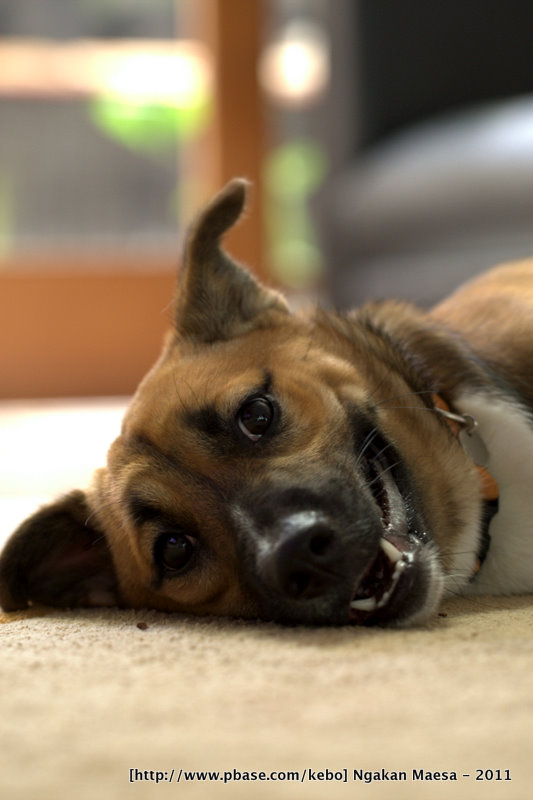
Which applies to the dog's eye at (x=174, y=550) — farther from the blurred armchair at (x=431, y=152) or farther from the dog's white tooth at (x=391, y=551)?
the blurred armchair at (x=431, y=152)

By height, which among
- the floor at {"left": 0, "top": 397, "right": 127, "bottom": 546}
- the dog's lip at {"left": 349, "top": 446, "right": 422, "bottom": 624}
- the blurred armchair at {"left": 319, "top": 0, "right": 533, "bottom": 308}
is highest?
the blurred armchair at {"left": 319, "top": 0, "right": 533, "bottom": 308}

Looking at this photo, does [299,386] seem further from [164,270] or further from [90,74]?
[90,74]

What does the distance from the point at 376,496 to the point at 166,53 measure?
21.9 feet

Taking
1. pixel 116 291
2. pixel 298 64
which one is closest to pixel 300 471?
pixel 116 291

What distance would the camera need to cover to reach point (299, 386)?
1929 millimetres

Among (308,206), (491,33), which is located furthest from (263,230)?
(491,33)

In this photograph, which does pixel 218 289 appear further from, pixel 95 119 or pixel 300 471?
pixel 95 119

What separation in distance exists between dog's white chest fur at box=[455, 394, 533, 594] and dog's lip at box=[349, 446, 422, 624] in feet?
0.91

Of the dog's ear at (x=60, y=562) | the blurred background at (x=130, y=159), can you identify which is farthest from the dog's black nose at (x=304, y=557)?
the blurred background at (x=130, y=159)

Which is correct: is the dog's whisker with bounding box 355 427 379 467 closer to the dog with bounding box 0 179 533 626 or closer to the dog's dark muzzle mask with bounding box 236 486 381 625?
the dog with bounding box 0 179 533 626

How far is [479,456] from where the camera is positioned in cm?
208

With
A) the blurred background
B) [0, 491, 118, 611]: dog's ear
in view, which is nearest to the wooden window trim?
the blurred background

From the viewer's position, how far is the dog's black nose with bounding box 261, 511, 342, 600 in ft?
5.05

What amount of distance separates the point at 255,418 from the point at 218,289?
0.57 meters
